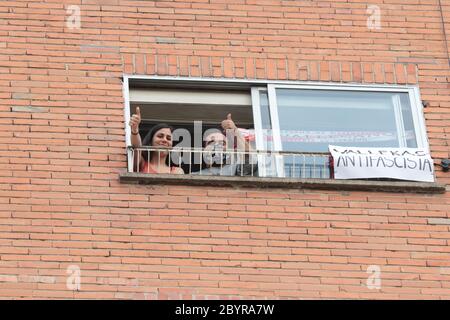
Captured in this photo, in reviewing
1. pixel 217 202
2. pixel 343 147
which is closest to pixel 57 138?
pixel 217 202

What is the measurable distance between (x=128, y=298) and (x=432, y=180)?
3.17 metres

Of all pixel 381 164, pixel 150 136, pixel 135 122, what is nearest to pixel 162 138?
pixel 150 136

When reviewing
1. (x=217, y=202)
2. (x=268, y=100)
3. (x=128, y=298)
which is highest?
(x=268, y=100)

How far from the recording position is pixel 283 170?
1454 cm

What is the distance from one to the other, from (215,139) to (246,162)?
1.33ft

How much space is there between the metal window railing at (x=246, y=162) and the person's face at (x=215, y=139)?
0.35 ft

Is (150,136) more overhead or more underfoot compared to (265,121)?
more underfoot

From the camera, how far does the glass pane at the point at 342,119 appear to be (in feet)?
49.0

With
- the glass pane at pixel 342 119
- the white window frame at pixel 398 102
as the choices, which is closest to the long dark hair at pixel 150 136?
the white window frame at pixel 398 102

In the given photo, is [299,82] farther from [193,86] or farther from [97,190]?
[97,190]

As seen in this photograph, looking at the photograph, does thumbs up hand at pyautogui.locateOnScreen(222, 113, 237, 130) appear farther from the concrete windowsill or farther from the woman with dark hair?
the concrete windowsill

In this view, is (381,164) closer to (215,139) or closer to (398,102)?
(398,102)

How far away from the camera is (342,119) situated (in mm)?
15133

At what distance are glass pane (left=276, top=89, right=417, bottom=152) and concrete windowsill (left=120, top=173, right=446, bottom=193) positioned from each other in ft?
2.05
